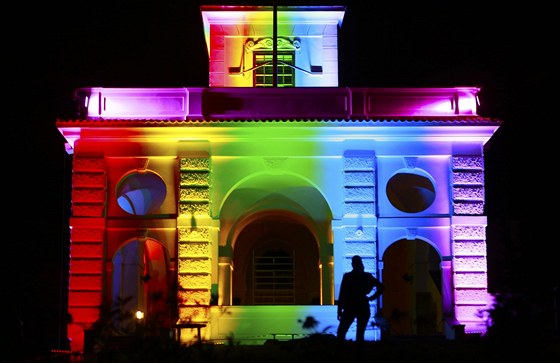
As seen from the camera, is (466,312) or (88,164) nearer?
(466,312)

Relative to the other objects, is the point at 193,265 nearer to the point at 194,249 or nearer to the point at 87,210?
the point at 194,249

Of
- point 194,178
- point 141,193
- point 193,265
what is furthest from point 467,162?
point 141,193

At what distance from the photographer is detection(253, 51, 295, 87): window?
30.1 meters

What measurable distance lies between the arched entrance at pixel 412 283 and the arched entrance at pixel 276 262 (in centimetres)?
219

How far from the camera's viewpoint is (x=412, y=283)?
98.2ft

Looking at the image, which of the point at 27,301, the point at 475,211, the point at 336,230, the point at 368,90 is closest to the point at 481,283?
the point at 475,211

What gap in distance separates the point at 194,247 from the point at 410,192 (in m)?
6.77

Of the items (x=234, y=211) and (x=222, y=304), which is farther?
(x=234, y=211)

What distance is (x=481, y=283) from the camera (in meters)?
25.7

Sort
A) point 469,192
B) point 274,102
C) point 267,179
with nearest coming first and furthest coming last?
point 469,192
point 274,102
point 267,179

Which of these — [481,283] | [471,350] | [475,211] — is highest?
[475,211]

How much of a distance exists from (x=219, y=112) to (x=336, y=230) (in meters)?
4.17

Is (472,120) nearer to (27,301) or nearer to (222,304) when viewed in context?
(222,304)

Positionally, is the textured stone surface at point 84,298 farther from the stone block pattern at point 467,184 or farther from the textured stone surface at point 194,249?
the stone block pattern at point 467,184
